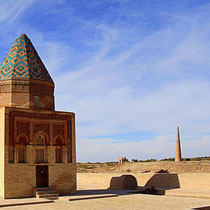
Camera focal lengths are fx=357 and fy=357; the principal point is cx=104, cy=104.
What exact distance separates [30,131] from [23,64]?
11.4ft

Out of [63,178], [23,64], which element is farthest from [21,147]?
[23,64]

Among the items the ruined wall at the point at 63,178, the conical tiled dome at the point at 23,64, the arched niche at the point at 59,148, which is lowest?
the ruined wall at the point at 63,178

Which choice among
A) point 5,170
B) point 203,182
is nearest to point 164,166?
point 203,182

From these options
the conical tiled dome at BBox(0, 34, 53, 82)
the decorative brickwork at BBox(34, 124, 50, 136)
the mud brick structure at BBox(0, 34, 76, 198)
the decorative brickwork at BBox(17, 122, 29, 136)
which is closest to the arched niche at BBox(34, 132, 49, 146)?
the mud brick structure at BBox(0, 34, 76, 198)

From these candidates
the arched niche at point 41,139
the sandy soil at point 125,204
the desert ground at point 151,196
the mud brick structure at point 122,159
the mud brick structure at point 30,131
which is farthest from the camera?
the mud brick structure at point 122,159

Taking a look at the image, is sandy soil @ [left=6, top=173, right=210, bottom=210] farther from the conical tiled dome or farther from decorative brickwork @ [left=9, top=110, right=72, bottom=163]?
the conical tiled dome

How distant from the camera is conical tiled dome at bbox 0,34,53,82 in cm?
1750

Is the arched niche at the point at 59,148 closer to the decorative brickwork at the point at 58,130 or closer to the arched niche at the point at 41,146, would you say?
the decorative brickwork at the point at 58,130

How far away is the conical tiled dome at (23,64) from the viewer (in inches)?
689

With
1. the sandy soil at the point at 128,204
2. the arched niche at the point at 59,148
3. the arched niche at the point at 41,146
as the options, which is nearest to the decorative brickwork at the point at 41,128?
the arched niche at the point at 41,146

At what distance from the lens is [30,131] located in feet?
54.9

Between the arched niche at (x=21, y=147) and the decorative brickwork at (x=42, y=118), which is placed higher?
the decorative brickwork at (x=42, y=118)

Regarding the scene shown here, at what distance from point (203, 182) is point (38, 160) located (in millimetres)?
8781

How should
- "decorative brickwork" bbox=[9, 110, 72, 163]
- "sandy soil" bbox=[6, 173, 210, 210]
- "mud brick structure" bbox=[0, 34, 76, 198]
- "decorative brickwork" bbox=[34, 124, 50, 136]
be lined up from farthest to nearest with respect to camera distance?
"decorative brickwork" bbox=[34, 124, 50, 136] < "decorative brickwork" bbox=[9, 110, 72, 163] < "mud brick structure" bbox=[0, 34, 76, 198] < "sandy soil" bbox=[6, 173, 210, 210]
